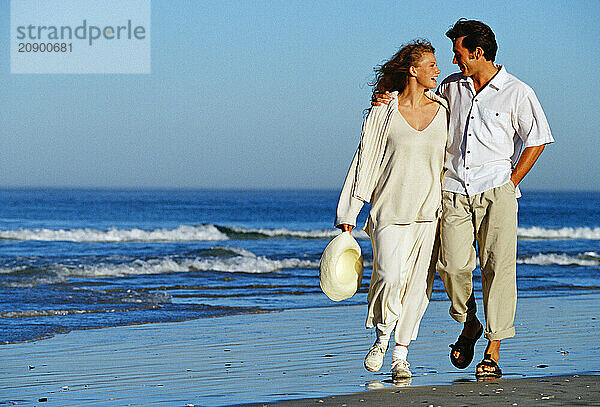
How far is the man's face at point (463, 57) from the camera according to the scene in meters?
4.89

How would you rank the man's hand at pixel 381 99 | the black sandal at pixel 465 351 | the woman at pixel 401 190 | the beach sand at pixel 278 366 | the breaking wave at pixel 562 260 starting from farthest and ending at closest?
1. the breaking wave at pixel 562 260
2. the black sandal at pixel 465 351
3. the man's hand at pixel 381 99
4. the woman at pixel 401 190
5. the beach sand at pixel 278 366

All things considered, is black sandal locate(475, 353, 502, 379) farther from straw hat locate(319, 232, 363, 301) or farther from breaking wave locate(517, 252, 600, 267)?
breaking wave locate(517, 252, 600, 267)

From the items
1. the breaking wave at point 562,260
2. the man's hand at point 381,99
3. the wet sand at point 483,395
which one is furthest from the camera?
the breaking wave at point 562,260

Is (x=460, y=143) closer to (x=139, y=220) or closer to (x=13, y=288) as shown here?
(x=13, y=288)

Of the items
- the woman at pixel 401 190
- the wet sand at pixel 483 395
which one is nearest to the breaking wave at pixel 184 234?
the woman at pixel 401 190

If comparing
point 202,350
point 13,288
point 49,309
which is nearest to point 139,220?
point 13,288

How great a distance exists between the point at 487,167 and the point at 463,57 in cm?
66

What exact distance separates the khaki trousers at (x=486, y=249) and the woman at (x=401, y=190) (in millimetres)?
107

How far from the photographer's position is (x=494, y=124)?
190 inches

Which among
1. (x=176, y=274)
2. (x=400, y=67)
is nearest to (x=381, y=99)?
(x=400, y=67)

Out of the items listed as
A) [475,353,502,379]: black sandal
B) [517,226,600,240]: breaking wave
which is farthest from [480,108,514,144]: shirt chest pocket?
[517,226,600,240]: breaking wave

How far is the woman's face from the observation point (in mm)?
4793

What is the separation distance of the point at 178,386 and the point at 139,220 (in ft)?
110

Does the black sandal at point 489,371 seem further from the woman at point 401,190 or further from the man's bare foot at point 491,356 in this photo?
the woman at point 401,190
